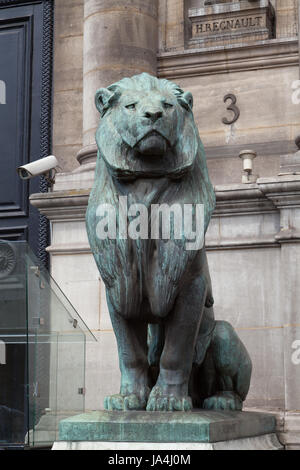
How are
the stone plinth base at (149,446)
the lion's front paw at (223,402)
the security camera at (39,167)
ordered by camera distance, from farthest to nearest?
the security camera at (39,167), the lion's front paw at (223,402), the stone plinth base at (149,446)

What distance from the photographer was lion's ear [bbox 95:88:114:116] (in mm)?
5160

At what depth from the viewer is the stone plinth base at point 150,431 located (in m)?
4.63

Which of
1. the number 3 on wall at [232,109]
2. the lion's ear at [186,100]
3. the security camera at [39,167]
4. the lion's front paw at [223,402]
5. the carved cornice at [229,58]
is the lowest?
the lion's front paw at [223,402]

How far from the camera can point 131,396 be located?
5059 millimetres

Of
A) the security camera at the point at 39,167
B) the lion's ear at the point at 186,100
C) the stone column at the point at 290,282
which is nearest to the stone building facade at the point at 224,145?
the stone column at the point at 290,282

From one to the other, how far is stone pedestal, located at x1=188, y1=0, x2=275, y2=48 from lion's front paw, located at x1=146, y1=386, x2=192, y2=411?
6628 mm

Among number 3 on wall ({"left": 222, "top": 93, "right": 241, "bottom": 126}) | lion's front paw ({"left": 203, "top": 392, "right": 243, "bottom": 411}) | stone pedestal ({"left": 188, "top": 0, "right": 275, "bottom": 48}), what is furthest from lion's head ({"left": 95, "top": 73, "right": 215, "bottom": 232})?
stone pedestal ({"left": 188, "top": 0, "right": 275, "bottom": 48})

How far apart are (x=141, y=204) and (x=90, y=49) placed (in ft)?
19.7

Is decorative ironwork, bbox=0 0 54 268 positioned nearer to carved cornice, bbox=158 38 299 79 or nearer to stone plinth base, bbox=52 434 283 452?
carved cornice, bbox=158 38 299 79

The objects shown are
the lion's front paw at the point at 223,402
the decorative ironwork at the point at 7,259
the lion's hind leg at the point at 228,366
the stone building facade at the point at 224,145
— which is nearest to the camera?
the lion's front paw at the point at 223,402

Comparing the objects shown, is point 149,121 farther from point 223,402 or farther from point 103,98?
point 223,402

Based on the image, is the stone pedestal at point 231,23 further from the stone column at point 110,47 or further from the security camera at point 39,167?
the security camera at point 39,167

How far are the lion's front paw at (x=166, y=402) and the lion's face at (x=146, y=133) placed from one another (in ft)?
4.22

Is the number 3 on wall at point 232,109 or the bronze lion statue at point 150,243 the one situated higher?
the number 3 on wall at point 232,109
